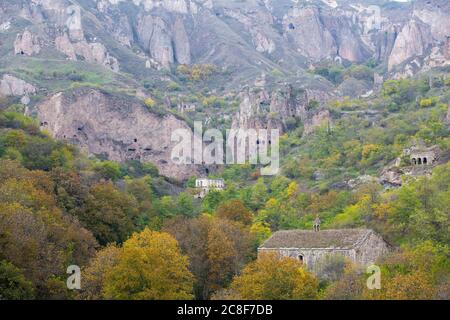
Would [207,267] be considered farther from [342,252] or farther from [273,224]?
[273,224]

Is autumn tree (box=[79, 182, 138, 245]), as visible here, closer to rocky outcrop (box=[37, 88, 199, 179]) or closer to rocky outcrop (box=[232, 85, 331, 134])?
rocky outcrop (box=[37, 88, 199, 179])

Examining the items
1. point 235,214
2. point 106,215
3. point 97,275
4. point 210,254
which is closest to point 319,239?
A: point 210,254

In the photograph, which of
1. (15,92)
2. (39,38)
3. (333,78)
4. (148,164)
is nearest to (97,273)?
(148,164)

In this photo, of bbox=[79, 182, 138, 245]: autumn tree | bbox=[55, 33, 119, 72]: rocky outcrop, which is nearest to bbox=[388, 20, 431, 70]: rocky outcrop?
bbox=[55, 33, 119, 72]: rocky outcrop

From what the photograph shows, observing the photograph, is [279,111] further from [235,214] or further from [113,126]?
[235,214]

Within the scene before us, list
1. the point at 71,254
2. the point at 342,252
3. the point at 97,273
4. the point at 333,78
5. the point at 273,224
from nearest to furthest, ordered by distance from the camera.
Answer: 1. the point at 97,273
2. the point at 71,254
3. the point at 342,252
4. the point at 273,224
5. the point at 333,78

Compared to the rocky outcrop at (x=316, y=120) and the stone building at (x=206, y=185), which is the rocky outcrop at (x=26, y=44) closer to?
the stone building at (x=206, y=185)

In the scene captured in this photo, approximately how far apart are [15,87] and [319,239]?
94982mm

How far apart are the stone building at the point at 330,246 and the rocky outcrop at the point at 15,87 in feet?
296

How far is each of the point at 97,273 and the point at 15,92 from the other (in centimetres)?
9932

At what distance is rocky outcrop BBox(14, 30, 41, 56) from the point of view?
15525 cm

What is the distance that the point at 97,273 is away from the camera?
137ft
